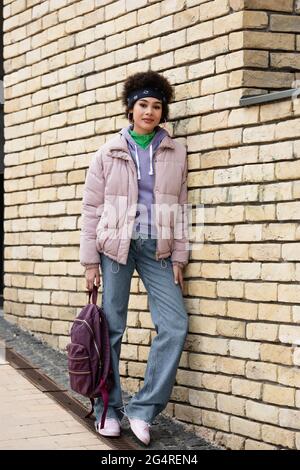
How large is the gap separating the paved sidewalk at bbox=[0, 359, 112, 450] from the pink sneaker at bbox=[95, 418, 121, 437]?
2.2 inches

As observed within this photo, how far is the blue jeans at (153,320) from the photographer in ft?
16.8

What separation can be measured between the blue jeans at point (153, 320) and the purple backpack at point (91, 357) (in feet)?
0.25

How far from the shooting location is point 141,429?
5059 mm

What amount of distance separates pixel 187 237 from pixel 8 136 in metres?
2.83

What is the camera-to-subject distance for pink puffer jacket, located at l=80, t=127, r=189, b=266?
513cm

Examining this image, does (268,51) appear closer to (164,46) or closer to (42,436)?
(164,46)

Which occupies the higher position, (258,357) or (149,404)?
(258,357)

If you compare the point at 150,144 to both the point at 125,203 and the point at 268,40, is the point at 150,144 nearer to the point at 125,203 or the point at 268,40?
the point at 125,203

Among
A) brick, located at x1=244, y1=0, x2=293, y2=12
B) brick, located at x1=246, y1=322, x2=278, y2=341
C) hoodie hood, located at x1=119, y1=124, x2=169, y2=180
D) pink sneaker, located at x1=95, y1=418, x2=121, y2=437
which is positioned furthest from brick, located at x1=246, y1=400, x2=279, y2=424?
brick, located at x1=244, y1=0, x2=293, y2=12

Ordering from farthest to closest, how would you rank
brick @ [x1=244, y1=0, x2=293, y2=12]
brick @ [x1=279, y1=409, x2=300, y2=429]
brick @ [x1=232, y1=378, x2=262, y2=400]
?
brick @ [x1=244, y1=0, x2=293, y2=12] < brick @ [x1=232, y1=378, x2=262, y2=400] < brick @ [x1=279, y1=409, x2=300, y2=429]

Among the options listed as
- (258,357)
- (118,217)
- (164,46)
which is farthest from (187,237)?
(164,46)

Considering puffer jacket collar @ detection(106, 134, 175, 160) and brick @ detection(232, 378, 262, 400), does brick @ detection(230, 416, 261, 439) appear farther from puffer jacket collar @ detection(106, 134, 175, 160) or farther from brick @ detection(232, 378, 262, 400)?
puffer jacket collar @ detection(106, 134, 175, 160)

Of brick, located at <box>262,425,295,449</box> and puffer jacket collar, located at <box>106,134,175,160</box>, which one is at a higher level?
puffer jacket collar, located at <box>106,134,175,160</box>

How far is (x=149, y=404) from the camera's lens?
5.13 meters
